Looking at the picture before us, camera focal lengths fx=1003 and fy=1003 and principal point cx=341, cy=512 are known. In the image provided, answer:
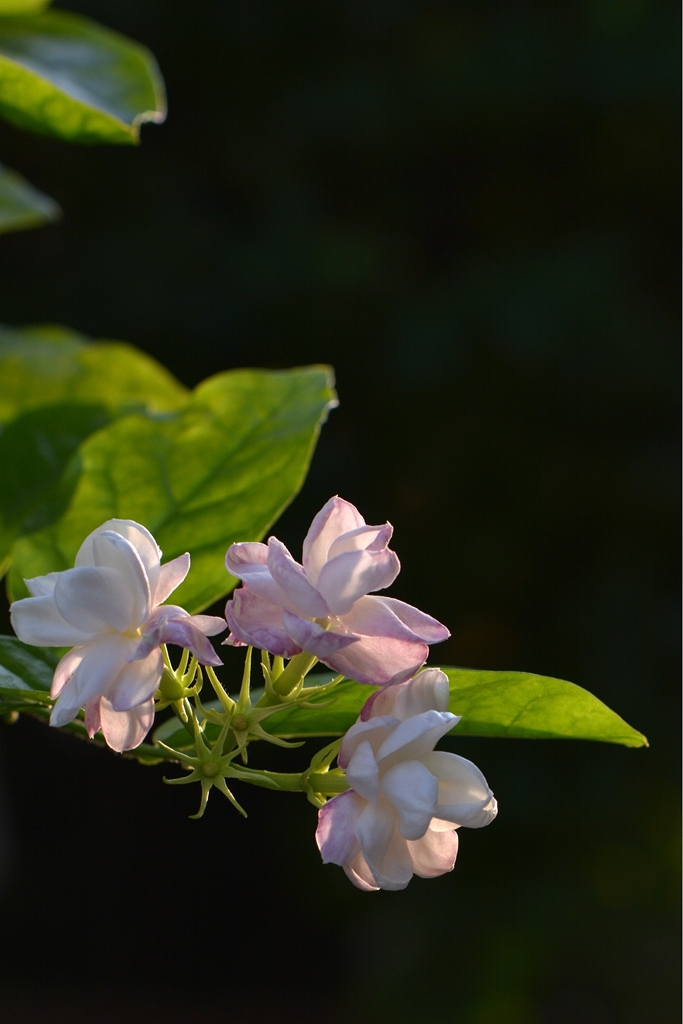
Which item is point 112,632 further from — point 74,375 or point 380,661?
point 74,375

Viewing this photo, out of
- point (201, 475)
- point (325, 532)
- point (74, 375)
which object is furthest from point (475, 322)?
point (325, 532)

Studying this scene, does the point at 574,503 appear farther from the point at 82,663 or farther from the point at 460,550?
the point at 82,663

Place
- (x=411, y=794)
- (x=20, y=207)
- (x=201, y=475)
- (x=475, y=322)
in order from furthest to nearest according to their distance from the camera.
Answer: (x=475, y=322) → (x=20, y=207) → (x=201, y=475) → (x=411, y=794)

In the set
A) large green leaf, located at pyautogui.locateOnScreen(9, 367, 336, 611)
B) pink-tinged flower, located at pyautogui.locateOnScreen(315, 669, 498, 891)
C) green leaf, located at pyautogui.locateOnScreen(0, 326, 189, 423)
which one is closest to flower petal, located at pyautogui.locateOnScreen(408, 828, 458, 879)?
pink-tinged flower, located at pyautogui.locateOnScreen(315, 669, 498, 891)

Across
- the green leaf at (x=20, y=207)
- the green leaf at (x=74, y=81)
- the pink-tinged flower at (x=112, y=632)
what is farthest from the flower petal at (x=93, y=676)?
the green leaf at (x=20, y=207)

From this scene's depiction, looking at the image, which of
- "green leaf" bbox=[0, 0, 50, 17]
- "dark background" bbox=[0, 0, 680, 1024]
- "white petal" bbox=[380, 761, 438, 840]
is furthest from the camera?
"dark background" bbox=[0, 0, 680, 1024]

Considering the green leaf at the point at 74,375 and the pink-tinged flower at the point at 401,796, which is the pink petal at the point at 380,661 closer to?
the pink-tinged flower at the point at 401,796

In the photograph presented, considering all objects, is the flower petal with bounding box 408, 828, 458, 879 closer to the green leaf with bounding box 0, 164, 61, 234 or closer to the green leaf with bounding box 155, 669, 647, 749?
the green leaf with bounding box 155, 669, 647, 749
